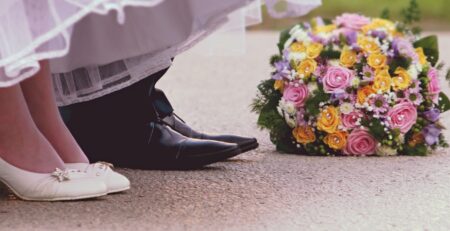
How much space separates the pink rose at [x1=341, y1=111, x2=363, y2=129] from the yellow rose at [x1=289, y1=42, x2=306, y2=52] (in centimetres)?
26

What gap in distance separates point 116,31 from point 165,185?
0.42 m

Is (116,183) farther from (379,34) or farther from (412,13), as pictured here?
(412,13)

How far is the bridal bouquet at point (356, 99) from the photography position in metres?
3.00

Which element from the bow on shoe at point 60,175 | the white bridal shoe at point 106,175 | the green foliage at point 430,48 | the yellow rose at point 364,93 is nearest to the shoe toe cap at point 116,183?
the white bridal shoe at point 106,175

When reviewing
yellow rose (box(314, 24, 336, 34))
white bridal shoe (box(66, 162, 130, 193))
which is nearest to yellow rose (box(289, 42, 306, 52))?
yellow rose (box(314, 24, 336, 34))

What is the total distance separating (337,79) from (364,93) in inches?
3.7

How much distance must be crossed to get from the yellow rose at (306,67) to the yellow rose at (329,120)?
124mm

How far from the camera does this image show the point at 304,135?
10.0 feet

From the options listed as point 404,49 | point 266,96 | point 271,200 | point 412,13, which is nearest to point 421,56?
point 404,49

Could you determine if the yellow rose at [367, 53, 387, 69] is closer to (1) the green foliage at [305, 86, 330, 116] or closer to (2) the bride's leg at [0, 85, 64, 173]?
(1) the green foliage at [305, 86, 330, 116]

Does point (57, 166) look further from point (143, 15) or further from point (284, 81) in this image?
point (284, 81)

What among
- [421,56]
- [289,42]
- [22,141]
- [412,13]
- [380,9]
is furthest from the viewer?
[380,9]

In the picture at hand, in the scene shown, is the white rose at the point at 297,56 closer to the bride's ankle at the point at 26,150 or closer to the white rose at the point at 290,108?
the white rose at the point at 290,108

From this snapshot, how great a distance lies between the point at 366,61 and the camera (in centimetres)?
305
